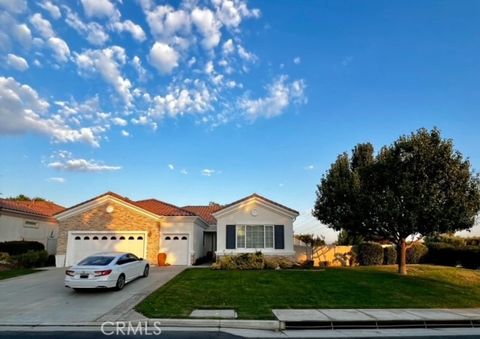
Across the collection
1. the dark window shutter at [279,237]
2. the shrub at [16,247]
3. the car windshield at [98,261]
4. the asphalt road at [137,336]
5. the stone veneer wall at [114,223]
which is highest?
the stone veneer wall at [114,223]

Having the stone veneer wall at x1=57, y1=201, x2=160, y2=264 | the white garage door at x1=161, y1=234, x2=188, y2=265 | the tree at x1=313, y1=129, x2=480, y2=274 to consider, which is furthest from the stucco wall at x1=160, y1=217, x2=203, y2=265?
the tree at x1=313, y1=129, x2=480, y2=274

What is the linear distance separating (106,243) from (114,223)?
137 centimetres

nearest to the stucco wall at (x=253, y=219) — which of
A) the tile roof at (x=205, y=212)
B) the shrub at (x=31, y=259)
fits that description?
the tile roof at (x=205, y=212)

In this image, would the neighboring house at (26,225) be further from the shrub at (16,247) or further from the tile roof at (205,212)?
the tile roof at (205,212)

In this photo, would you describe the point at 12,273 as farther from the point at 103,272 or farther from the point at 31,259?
the point at 103,272

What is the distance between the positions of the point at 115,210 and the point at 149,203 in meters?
4.25

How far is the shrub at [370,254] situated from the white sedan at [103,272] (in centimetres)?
1647

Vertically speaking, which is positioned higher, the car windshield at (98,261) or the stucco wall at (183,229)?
the stucco wall at (183,229)

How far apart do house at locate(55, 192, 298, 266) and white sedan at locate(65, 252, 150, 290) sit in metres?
7.27

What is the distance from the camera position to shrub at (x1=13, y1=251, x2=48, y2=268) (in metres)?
22.4

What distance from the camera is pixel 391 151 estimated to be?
1928 cm

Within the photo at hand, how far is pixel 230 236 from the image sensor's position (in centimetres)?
2320

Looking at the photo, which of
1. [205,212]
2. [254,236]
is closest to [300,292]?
[254,236]

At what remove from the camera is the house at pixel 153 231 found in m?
23.2
